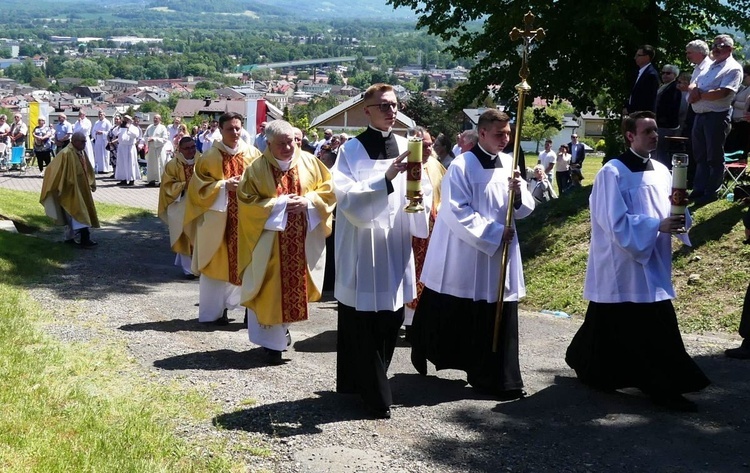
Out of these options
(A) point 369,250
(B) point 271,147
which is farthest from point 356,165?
(B) point 271,147

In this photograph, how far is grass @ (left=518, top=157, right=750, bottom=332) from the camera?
9.96 m

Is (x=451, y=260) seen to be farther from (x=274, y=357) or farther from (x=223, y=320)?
(x=223, y=320)

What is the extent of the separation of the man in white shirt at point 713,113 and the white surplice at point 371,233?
6393 millimetres

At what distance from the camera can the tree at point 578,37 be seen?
1527 centimetres

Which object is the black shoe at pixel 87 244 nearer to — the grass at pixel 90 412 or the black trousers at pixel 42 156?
the grass at pixel 90 412

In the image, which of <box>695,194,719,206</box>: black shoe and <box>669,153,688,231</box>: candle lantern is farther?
<box>695,194,719,206</box>: black shoe

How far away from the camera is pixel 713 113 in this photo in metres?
12.1

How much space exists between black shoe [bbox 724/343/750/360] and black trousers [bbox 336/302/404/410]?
3.08 m

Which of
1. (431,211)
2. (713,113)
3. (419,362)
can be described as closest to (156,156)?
(713,113)

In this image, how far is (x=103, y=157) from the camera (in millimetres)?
30125

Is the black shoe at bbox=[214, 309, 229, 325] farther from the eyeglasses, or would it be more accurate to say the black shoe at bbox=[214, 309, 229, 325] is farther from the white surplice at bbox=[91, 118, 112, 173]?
the white surplice at bbox=[91, 118, 112, 173]

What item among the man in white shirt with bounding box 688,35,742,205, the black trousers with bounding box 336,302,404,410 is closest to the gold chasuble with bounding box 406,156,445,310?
the black trousers with bounding box 336,302,404,410

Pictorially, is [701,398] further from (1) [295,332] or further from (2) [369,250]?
(1) [295,332]

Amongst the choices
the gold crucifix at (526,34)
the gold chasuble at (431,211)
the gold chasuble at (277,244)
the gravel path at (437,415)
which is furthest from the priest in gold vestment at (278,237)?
the gold crucifix at (526,34)
